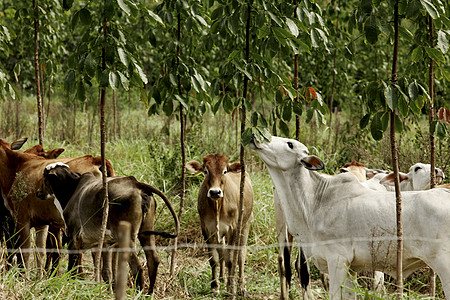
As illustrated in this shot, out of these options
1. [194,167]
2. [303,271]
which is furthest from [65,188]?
[303,271]

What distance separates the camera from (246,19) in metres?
4.58

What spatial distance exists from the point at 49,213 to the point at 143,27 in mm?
9146

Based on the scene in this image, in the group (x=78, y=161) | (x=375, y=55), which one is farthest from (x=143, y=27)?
(x=78, y=161)

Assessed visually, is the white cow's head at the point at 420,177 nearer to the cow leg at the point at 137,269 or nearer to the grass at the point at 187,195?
the grass at the point at 187,195

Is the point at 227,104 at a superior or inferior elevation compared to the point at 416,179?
superior

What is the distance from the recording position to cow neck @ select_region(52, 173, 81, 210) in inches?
214

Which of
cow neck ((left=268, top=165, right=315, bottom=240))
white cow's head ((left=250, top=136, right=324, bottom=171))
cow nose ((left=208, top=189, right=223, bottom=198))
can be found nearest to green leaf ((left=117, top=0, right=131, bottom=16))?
white cow's head ((left=250, top=136, right=324, bottom=171))

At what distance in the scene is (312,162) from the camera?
446 centimetres

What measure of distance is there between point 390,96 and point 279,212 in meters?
2.25

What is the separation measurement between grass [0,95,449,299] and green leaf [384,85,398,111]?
1186 millimetres

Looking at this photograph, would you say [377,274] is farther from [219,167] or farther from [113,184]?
[113,184]

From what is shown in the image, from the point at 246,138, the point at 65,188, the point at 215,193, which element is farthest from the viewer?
the point at 215,193

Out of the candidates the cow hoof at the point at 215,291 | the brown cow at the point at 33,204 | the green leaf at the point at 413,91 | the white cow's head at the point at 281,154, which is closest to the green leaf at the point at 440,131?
the green leaf at the point at 413,91

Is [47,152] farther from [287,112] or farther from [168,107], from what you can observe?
[287,112]
